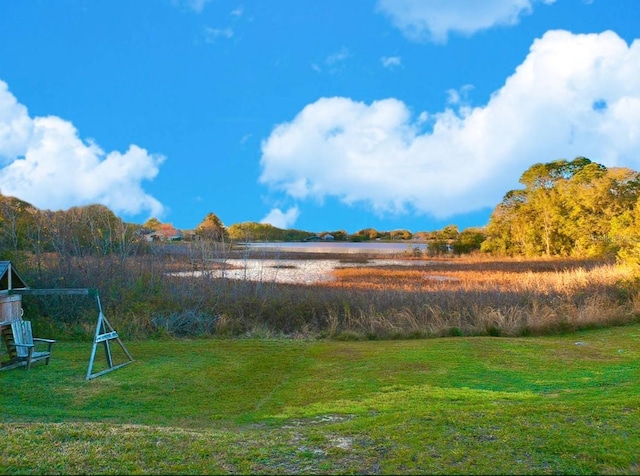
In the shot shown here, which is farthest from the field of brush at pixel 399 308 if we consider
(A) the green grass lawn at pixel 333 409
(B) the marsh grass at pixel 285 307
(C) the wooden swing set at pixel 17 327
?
(C) the wooden swing set at pixel 17 327

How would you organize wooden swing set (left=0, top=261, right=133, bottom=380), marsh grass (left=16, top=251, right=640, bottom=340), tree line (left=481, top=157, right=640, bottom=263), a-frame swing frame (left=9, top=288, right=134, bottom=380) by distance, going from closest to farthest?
1. a-frame swing frame (left=9, top=288, right=134, bottom=380)
2. wooden swing set (left=0, top=261, right=133, bottom=380)
3. marsh grass (left=16, top=251, right=640, bottom=340)
4. tree line (left=481, top=157, right=640, bottom=263)

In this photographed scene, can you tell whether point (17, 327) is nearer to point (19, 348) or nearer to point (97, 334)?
point (19, 348)

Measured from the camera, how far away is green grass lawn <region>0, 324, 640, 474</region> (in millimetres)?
3533

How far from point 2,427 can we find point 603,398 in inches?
228

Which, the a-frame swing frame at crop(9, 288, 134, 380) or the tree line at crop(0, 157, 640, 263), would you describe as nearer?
the a-frame swing frame at crop(9, 288, 134, 380)

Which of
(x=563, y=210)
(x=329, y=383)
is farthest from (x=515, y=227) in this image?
(x=329, y=383)

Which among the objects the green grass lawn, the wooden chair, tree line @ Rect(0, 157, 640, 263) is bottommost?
the green grass lawn

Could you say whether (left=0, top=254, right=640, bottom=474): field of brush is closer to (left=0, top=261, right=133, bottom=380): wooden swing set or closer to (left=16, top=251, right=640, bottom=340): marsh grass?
(left=16, top=251, right=640, bottom=340): marsh grass

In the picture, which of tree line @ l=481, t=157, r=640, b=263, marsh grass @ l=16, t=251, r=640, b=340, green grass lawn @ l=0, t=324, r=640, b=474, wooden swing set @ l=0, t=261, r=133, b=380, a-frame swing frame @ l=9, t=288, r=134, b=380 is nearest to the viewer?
green grass lawn @ l=0, t=324, r=640, b=474

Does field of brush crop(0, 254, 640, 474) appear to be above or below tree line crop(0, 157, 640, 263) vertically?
below

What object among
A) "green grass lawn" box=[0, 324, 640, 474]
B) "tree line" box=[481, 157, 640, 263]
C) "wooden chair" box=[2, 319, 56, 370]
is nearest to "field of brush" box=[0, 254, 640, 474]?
"green grass lawn" box=[0, 324, 640, 474]

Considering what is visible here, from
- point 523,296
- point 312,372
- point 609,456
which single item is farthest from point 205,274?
point 609,456

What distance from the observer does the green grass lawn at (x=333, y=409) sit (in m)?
3.53

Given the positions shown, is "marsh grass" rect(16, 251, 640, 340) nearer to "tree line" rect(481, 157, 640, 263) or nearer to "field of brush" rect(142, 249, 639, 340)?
"field of brush" rect(142, 249, 639, 340)
